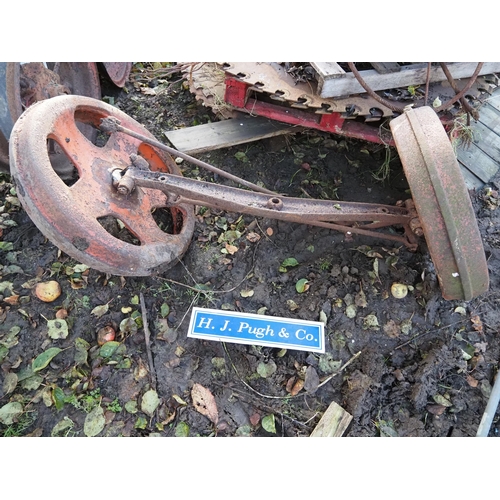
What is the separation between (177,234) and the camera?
260 cm

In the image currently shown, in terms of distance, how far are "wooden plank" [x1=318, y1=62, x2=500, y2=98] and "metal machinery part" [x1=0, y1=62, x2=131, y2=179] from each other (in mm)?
1890

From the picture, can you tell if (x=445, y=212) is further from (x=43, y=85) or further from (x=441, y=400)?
(x=43, y=85)

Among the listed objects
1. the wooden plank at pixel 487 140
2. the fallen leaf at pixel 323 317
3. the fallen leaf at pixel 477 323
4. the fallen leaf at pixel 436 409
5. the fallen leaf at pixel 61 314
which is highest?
the wooden plank at pixel 487 140

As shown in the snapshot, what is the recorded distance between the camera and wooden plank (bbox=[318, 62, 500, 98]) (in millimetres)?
2617

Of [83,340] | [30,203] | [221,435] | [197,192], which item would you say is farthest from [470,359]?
[30,203]

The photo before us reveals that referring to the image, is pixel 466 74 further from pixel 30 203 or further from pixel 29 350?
pixel 29 350

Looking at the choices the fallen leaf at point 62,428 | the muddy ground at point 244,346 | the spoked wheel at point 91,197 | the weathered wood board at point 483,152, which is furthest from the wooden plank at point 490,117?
the fallen leaf at point 62,428

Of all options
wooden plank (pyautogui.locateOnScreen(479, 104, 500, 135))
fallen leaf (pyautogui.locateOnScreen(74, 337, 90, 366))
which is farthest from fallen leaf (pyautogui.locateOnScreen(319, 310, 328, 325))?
wooden plank (pyautogui.locateOnScreen(479, 104, 500, 135))

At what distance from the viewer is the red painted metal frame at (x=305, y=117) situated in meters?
2.84

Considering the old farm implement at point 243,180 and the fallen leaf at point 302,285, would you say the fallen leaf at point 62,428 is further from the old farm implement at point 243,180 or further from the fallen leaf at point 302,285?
the fallen leaf at point 302,285

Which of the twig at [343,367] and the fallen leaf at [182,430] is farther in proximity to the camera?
the twig at [343,367]

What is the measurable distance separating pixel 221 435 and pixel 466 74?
3.00 meters

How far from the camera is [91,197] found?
213 cm

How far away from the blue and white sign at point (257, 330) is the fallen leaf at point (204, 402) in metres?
Result: 0.30
